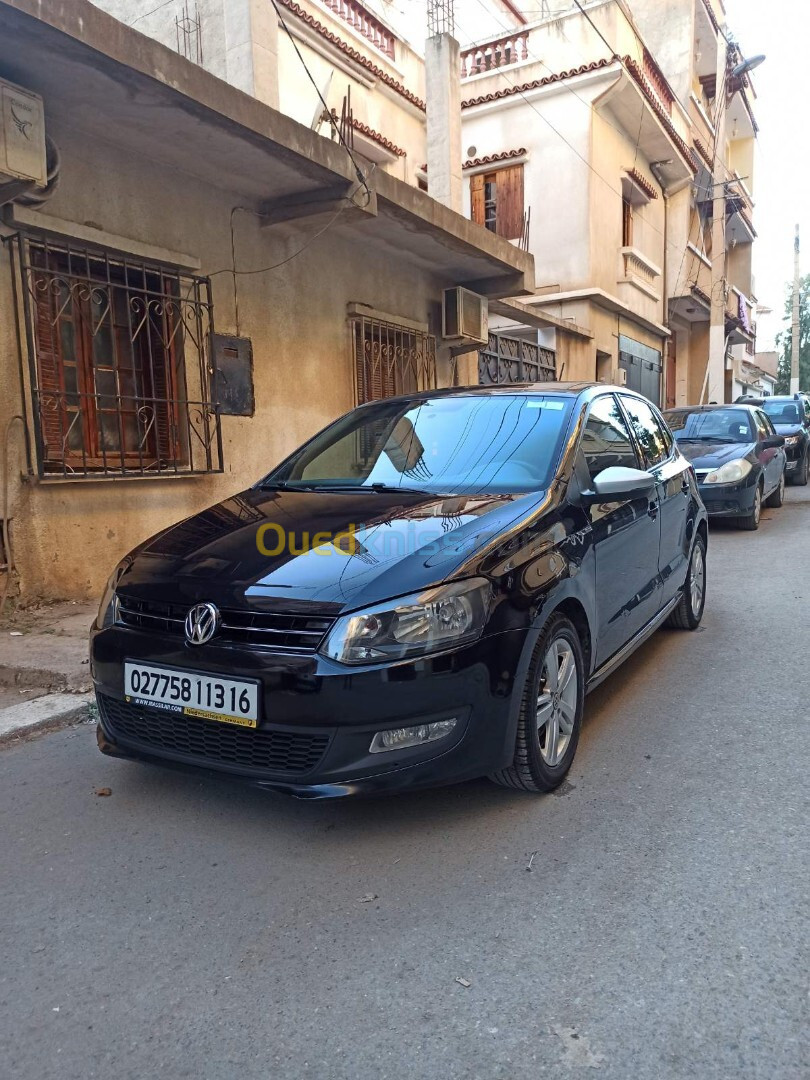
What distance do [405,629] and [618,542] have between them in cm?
146

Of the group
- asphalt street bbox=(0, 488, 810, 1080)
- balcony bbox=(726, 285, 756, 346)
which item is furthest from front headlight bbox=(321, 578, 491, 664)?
balcony bbox=(726, 285, 756, 346)

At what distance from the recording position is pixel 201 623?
2.55 metres

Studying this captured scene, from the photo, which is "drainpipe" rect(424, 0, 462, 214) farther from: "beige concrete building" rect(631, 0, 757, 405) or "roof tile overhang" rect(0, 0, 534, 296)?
"beige concrete building" rect(631, 0, 757, 405)

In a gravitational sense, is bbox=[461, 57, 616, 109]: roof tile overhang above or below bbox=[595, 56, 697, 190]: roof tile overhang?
above

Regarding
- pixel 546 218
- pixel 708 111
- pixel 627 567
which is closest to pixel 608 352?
pixel 546 218

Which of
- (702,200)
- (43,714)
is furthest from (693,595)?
(702,200)

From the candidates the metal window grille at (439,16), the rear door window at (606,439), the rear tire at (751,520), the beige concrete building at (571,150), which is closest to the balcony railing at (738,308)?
the beige concrete building at (571,150)

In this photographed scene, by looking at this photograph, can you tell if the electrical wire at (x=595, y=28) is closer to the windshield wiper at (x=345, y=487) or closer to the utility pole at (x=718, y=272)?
the utility pole at (x=718, y=272)

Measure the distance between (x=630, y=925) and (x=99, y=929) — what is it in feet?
4.70

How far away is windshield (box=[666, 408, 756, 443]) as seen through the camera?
9.81 meters

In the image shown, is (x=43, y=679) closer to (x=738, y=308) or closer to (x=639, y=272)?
(x=639, y=272)

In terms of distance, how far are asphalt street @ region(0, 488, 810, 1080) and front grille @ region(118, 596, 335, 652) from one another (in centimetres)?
68

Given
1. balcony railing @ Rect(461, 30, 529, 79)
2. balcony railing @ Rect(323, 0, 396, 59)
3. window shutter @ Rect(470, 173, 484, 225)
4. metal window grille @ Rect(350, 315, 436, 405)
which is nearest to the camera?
metal window grille @ Rect(350, 315, 436, 405)

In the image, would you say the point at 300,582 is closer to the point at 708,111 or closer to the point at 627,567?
the point at 627,567
